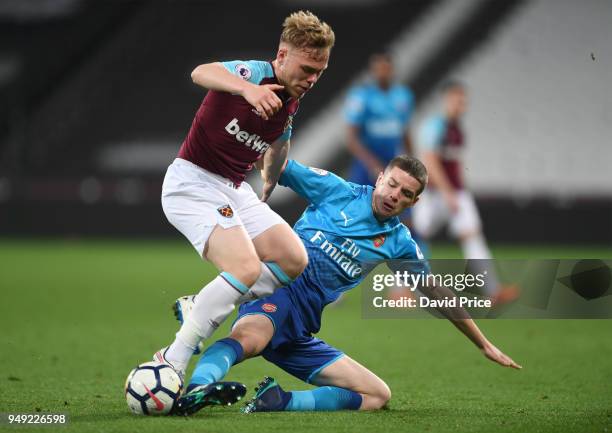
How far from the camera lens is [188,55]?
755 inches

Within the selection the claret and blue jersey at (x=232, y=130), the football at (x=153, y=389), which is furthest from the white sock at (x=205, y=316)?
the claret and blue jersey at (x=232, y=130)

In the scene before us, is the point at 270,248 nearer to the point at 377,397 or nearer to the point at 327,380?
the point at 327,380

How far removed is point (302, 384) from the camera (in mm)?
5863

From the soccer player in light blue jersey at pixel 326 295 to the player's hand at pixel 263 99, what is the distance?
0.97 metres

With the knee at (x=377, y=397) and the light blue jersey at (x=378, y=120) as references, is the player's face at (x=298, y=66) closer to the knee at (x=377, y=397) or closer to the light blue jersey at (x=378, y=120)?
the knee at (x=377, y=397)

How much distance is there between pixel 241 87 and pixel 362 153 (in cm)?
561

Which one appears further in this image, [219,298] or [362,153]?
[362,153]

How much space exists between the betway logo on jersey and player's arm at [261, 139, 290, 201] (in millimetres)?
173

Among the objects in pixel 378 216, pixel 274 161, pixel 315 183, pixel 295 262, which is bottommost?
pixel 295 262

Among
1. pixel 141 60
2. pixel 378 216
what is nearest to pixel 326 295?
pixel 378 216

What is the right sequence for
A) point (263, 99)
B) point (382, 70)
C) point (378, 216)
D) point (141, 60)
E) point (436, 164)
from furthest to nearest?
point (141, 60), point (436, 164), point (382, 70), point (378, 216), point (263, 99)

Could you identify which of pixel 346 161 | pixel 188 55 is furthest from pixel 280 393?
pixel 188 55

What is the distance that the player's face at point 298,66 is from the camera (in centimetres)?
484

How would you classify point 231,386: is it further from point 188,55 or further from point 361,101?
point 188,55
